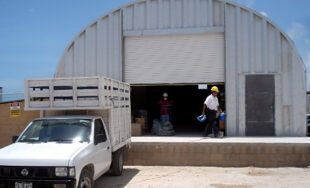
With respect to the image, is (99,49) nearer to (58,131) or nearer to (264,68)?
(264,68)

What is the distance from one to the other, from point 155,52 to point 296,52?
17.0ft

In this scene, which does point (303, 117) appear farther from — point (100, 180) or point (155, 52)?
point (100, 180)

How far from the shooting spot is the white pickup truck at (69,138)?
5.81m

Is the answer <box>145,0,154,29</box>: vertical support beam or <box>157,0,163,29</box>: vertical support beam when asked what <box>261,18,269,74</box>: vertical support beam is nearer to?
<box>157,0,163,29</box>: vertical support beam

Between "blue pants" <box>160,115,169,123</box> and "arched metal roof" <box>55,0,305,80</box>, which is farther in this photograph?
"blue pants" <box>160,115,169,123</box>

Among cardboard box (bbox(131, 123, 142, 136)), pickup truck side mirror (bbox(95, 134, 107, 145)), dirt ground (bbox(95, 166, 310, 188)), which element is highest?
pickup truck side mirror (bbox(95, 134, 107, 145))

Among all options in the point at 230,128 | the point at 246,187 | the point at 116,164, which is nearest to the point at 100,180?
the point at 116,164

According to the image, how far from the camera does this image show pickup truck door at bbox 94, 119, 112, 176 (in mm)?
6972

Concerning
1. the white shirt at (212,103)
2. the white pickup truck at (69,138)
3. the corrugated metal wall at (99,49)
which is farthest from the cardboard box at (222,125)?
the white pickup truck at (69,138)

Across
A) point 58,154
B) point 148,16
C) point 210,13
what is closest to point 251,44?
point 210,13

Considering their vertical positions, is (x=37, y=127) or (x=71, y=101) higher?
(x=71, y=101)

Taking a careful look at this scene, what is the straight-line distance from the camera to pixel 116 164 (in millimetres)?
8617

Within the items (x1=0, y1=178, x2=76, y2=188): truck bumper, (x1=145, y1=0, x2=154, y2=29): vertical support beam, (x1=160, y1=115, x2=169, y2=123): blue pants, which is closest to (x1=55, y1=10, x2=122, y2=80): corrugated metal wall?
(x1=145, y1=0, x2=154, y2=29): vertical support beam

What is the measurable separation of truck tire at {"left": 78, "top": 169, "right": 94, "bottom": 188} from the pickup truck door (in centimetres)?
38
